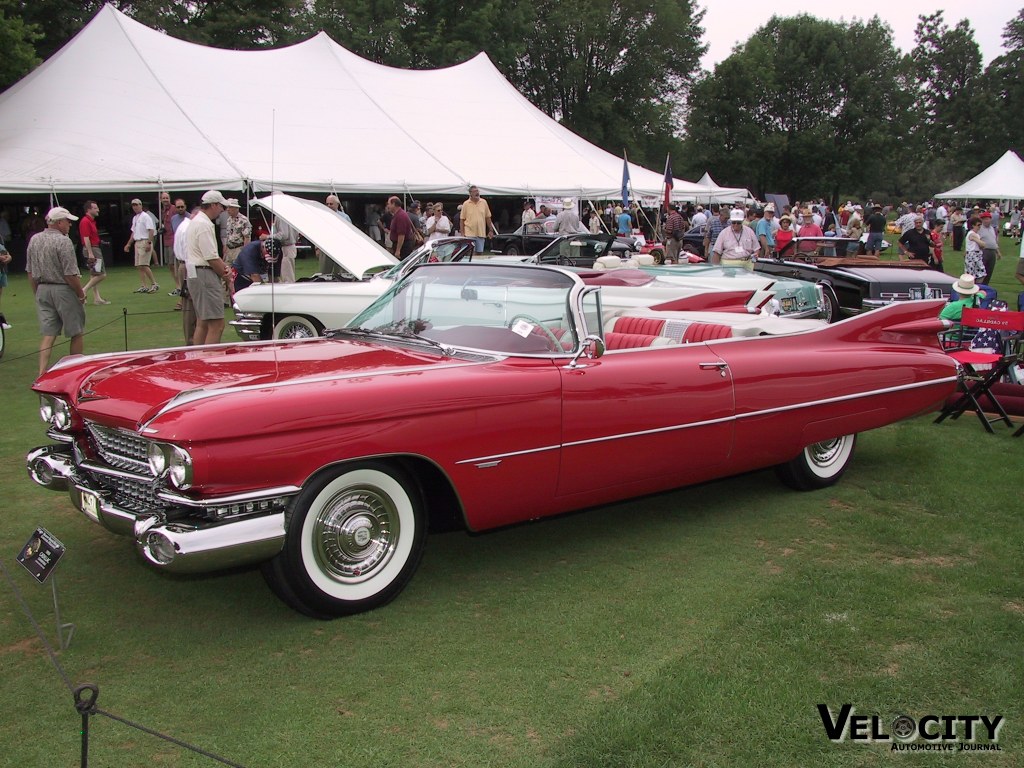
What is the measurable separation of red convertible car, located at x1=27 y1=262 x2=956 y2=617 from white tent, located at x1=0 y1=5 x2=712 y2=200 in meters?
15.2

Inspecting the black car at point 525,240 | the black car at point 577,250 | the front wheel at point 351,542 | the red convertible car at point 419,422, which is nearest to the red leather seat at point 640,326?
the red convertible car at point 419,422

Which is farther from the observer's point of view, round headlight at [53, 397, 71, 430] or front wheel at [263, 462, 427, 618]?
round headlight at [53, 397, 71, 430]

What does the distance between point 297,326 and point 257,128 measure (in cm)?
1361

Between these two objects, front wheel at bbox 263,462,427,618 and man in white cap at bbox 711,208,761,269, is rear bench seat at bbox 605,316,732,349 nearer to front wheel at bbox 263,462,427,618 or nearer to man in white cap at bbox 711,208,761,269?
front wheel at bbox 263,462,427,618

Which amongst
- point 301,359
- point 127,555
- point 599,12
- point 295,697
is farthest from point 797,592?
point 599,12

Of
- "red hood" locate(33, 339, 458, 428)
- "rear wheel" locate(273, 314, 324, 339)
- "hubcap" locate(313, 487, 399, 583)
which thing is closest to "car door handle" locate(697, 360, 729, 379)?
"red hood" locate(33, 339, 458, 428)

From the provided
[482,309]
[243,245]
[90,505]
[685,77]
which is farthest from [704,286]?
[685,77]

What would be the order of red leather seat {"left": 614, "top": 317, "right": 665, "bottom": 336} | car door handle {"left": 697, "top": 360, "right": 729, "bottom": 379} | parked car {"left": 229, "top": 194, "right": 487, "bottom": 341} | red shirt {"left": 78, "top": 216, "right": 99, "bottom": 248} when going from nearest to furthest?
1. car door handle {"left": 697, "top": 360, "right": 729, "bottom": 379}
2. red leather seat {"left": 614, "top": 317, "right": 665, "bottom": 336}
3. parked car {"left": 229, "top": 194, "right": 487, "bottom": 341}
4. red shirt {"left": 78, "top": 216, "right": 99, "bottom": 248}

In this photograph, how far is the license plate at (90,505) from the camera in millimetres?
3637

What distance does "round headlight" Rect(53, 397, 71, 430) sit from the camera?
Answer: 4.10 meters

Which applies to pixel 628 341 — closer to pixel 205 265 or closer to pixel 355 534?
pixel 355 534

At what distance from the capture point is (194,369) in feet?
13.3

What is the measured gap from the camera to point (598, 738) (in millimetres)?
2900

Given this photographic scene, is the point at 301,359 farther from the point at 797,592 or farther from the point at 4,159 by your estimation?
the point at 4,159
